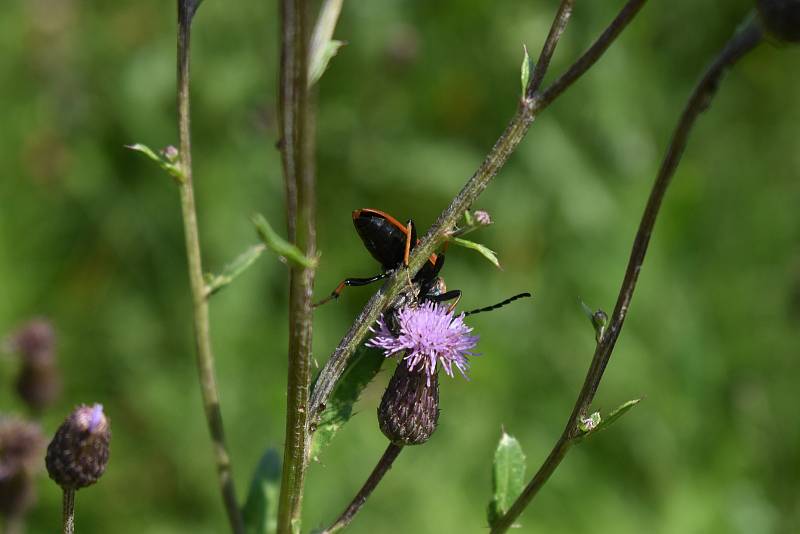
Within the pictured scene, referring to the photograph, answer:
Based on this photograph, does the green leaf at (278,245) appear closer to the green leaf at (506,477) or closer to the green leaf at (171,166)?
the green leaf at (171,166)

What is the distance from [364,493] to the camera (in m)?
2.33

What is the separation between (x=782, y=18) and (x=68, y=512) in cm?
198

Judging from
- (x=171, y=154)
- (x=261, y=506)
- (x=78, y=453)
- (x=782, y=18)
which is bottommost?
(x=78, y=453)

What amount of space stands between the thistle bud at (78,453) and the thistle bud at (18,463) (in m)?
1.20

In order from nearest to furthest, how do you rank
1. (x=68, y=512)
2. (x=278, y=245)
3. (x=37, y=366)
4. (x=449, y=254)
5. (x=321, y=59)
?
1. (x=278, y=245)
2. (x=321, y=59)
3. (x=68, y=512)
4. (x=37, y=366)
5. (x=449, y=254)

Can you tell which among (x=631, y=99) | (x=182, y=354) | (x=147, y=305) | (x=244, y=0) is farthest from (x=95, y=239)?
(x=631, y=99)

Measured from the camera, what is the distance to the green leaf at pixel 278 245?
1.68 m

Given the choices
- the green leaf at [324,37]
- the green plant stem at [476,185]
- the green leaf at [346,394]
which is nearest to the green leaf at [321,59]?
the green leaf at [324,37]

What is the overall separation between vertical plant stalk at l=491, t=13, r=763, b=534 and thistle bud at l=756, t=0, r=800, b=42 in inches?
2.0

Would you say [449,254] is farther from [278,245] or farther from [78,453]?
[278,245]

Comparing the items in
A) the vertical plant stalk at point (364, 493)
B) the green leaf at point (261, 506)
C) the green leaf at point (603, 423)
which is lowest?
the green leaf at point (261, 506)

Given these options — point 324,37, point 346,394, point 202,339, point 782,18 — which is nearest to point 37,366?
point 202,339

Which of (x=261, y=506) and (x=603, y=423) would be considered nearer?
(x=603, y=423)

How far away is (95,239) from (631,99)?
3.93 m
